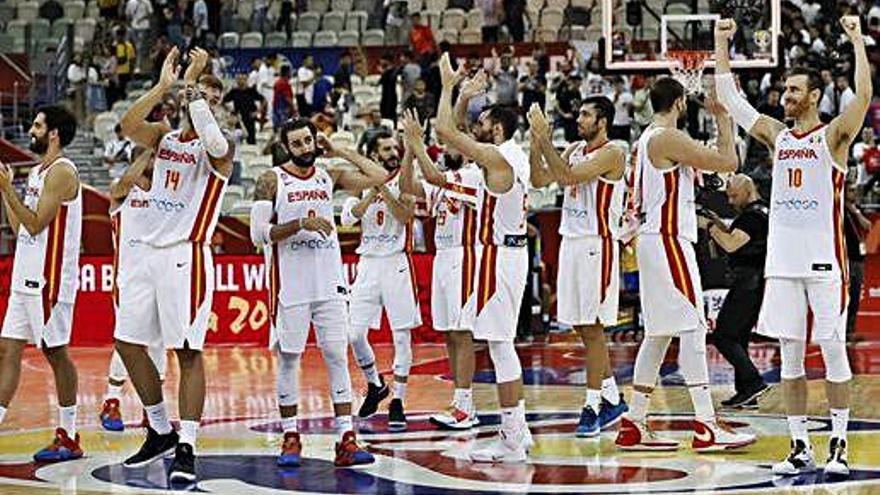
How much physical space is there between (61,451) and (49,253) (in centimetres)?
134

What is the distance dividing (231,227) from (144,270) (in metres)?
12.3

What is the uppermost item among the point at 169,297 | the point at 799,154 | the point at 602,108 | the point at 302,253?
the point at 602,108

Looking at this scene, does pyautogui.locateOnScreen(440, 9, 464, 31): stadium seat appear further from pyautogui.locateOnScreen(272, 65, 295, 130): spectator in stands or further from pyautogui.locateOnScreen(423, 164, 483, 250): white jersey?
pyautogui.locateOnScreen(423, 164, 483, 250): white jersey

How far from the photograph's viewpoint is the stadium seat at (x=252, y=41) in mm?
30239

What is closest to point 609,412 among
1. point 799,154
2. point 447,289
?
point 447,289

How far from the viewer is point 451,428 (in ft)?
40.2

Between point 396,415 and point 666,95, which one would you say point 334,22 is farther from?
point 666,95

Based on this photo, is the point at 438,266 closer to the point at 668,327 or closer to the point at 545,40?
the point at 668,327

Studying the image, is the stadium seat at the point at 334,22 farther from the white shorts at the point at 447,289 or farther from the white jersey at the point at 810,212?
the white jersey at the point at 810,212

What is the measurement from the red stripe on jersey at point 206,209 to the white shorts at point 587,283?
284cm

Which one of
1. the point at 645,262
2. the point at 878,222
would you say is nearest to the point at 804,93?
the point at 645,262

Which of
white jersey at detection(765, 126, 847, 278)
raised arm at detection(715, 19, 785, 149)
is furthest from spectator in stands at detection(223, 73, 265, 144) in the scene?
white jersey at detection(765, 126, 847, 278)

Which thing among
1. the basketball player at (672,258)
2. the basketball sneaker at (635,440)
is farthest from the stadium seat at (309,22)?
the basketball sneaker at (635,440)

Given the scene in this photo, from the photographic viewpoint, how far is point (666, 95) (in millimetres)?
11062
